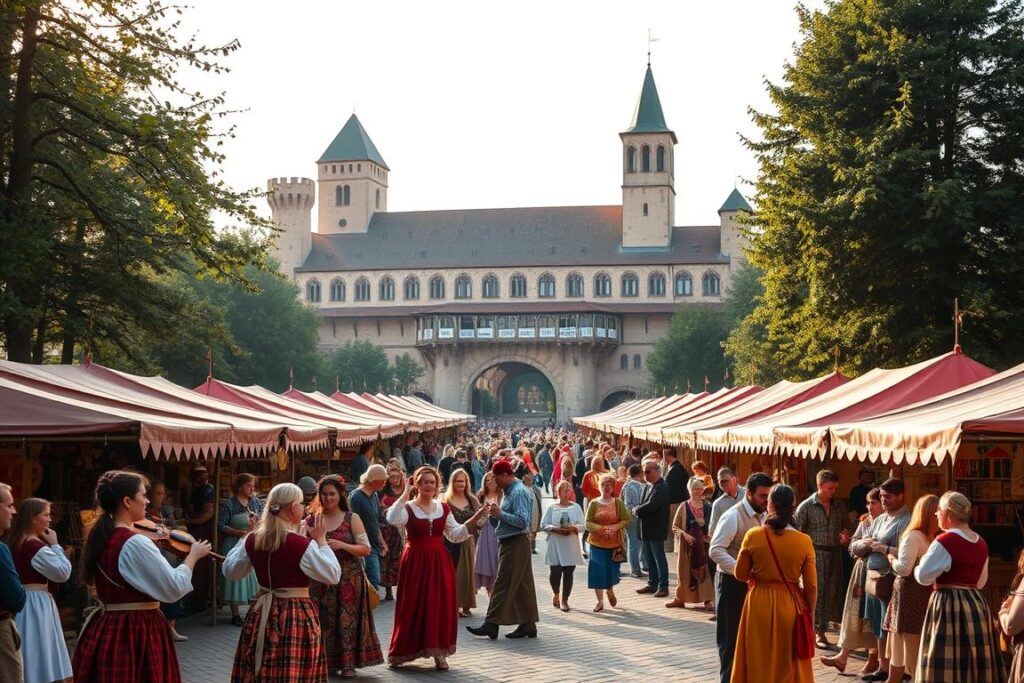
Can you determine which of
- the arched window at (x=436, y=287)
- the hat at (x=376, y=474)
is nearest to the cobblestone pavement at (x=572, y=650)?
the hat at (x=376, y=474)

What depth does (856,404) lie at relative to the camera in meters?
12.4

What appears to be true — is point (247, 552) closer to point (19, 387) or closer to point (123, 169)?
point (19, 387)

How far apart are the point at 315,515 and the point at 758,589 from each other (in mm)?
2805

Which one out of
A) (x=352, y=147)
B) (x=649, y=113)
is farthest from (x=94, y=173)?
(x=352, y=147)

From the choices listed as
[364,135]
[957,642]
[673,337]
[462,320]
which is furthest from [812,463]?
[364,135]

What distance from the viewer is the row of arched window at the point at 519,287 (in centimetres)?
8425

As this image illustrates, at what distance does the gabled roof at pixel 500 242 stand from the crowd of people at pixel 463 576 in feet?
241

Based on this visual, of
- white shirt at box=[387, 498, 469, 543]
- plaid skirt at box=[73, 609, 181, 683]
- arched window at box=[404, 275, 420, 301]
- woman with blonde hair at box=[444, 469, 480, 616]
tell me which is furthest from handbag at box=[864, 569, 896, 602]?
arched window at box=[404, 275, 420, 301]

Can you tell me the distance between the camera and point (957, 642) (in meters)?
7.23

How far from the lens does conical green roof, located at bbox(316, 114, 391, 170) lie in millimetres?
93688

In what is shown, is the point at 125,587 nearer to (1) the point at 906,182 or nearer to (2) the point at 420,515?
(2) the point at 420,515

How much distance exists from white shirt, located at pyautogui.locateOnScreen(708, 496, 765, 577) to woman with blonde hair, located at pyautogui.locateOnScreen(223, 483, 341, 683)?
8.06 ft

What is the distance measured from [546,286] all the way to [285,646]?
262 ft

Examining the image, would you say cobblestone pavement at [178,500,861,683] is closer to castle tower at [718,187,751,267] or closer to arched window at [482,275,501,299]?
castle tower at [718,187,751,267]
